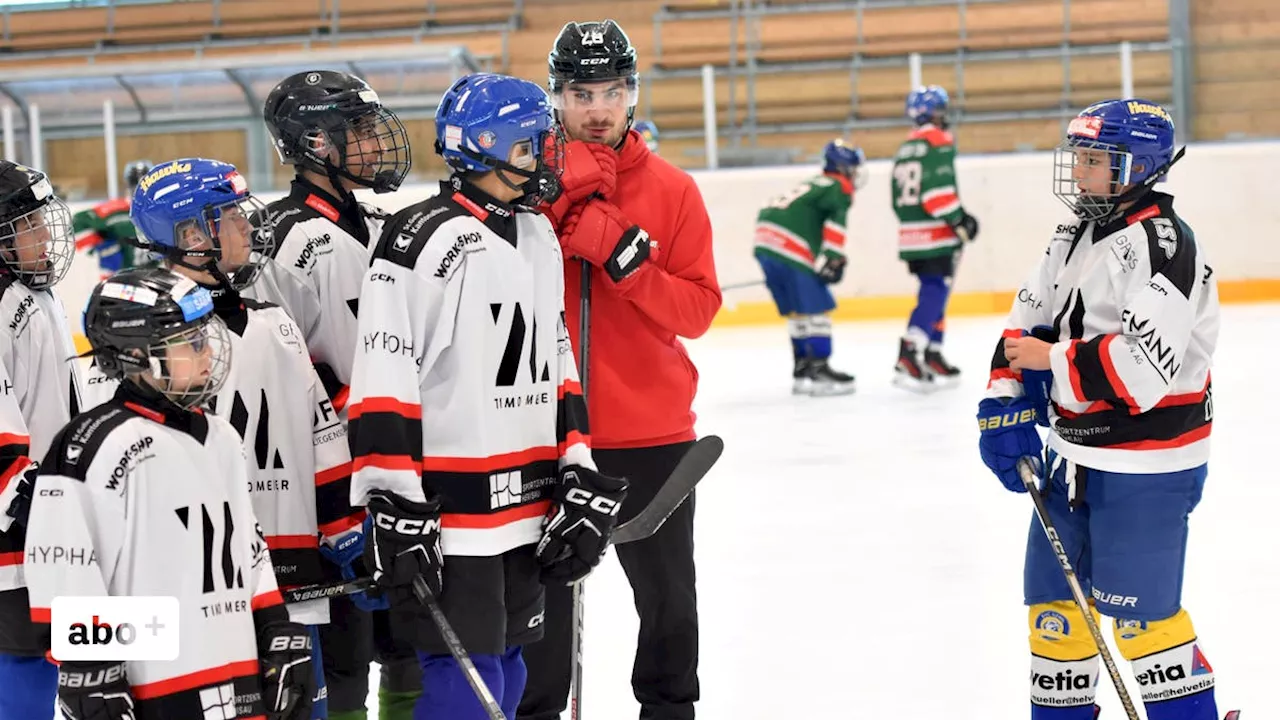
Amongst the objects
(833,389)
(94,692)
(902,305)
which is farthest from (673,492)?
(902,305)

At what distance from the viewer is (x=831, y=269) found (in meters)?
7.35

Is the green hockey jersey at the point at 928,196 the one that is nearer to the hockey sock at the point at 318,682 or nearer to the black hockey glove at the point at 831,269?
the black hockey glove at the point at 831,269

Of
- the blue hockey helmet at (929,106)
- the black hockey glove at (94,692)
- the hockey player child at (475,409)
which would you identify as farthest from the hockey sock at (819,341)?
the black hockey glove at (94,692)

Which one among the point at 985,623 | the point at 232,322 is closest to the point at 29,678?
the point at 232,322

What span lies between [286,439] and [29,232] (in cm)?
57

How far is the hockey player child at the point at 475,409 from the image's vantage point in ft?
6.77

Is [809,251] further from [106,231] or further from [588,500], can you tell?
[588,500]

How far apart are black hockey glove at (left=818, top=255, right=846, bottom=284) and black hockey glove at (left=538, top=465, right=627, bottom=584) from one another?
5.21 meters

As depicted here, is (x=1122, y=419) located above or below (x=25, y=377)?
below

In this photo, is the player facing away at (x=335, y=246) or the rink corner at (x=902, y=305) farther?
the rink corner at (x=902, y=305)

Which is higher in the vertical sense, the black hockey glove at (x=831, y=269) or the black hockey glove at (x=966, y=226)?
the black hockey glove at (x=966, y=226)

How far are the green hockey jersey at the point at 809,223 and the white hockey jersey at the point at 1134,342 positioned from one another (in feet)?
15.6

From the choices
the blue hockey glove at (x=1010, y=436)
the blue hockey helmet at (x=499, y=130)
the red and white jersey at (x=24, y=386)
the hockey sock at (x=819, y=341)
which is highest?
the blue hockey helmet at (x=499, y=130)

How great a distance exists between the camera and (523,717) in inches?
100
